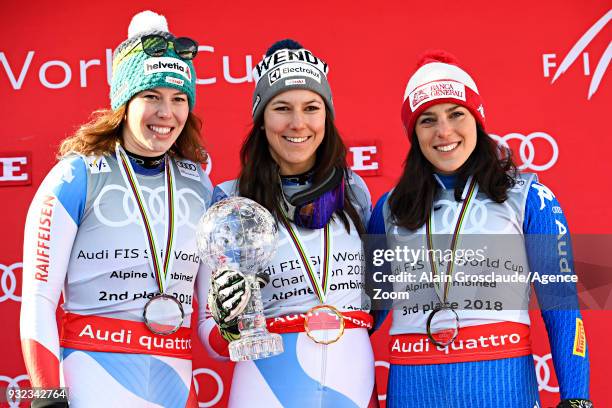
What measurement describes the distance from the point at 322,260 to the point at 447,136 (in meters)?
0.63

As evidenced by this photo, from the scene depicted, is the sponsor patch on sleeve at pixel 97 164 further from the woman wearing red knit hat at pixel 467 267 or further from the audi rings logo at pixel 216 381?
the audi rings logo at pixel 216 381

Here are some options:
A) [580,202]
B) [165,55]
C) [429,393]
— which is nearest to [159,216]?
[165,55]

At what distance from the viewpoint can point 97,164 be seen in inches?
124

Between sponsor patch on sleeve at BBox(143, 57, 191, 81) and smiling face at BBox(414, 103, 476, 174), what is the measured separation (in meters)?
0.90

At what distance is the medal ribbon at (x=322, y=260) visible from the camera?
3168 mm

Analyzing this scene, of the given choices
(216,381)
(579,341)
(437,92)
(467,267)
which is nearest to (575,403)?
(579,341)

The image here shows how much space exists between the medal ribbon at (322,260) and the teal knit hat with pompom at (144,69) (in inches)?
24.8

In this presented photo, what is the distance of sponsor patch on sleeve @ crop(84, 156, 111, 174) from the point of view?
124 inches

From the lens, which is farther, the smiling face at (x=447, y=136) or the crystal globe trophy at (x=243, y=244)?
the smiling face at (x=447, y=136)

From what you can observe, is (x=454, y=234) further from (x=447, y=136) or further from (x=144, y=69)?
(x=144, y=69)

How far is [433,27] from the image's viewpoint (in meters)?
4.39

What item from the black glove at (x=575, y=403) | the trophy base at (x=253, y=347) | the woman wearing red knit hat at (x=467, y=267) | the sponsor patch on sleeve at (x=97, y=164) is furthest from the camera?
the sponsor patch on sleeve at (x=97, y=164)

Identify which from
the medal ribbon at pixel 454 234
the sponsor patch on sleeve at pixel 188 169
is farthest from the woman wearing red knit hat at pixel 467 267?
the sponsor patch on sleeve at pixel 188 169

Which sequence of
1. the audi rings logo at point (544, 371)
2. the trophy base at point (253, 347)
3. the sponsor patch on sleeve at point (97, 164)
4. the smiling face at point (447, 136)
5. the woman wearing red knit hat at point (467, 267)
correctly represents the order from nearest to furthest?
the trophy base at point (253, 347) < the woman wearing red knit hat at point (467, 267) < the sponsor patch on sleeve at point (97, 164) < the smiling face at point (447, 136) < the audi rings logo at point (544, 371)
